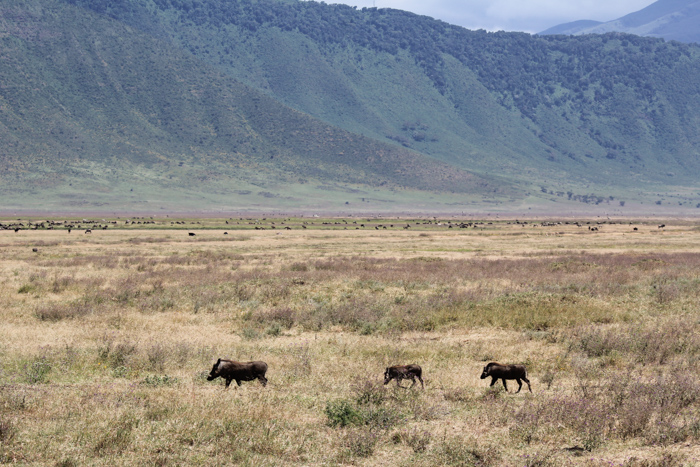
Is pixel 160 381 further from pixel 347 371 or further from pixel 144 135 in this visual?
pixel 144 135

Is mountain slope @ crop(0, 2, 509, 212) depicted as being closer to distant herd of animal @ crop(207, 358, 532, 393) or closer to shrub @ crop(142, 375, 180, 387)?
shrub @ crop(142, 375, 180, 387)

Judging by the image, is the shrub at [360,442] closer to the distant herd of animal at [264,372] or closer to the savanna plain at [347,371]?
the savanna plain at [347,371]

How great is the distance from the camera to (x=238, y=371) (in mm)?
10500

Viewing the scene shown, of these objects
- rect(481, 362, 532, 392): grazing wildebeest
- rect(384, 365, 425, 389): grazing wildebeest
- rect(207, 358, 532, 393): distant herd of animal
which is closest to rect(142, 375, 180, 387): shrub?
rect(207, 358, 532, 393): distant herd of animal

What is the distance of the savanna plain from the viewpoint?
784 centimetres

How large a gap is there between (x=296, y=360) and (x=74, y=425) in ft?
16.7

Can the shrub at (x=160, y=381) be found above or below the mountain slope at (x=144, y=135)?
below

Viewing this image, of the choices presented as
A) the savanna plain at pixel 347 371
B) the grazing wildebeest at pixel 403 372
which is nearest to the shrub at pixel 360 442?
the savanna plain at pixel 347 371

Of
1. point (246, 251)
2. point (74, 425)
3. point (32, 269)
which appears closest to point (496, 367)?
point (74, 425)

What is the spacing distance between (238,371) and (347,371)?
237 centimetres

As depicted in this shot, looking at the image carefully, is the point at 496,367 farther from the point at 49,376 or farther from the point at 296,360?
the point at 49,376

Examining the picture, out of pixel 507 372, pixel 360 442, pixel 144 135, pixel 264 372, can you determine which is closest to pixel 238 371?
pixel 264 372

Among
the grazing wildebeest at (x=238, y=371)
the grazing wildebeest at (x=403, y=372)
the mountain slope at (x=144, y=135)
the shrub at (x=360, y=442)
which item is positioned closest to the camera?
the shrub at (x=360, y=442)

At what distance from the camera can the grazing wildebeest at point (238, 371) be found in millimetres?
10438
